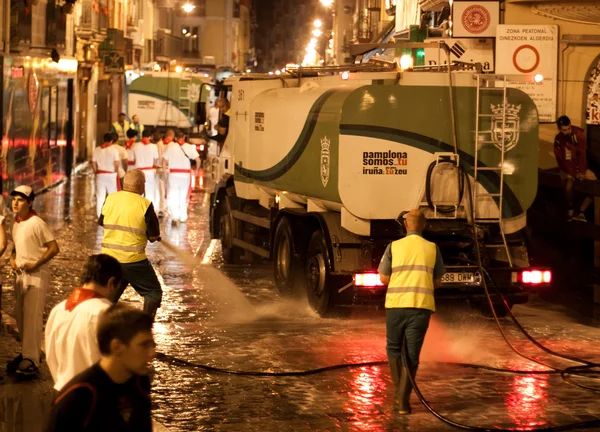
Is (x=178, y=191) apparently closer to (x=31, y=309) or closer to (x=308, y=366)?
(x=308, y=366)

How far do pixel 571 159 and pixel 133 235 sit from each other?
749 centimetres

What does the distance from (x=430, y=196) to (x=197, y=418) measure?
4.60m

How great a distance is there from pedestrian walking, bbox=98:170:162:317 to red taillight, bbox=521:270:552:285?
13.3 ft

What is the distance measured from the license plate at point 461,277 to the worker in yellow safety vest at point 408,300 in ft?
11.0

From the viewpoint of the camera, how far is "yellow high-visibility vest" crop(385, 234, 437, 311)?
8.95 meters

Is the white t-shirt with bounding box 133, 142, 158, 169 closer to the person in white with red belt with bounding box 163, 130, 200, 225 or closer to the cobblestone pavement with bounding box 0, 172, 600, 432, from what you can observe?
the person in white with red belt with bounding box 163, 130, 200, 225

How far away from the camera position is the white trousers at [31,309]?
994 centimetres

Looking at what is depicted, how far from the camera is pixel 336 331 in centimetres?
1267

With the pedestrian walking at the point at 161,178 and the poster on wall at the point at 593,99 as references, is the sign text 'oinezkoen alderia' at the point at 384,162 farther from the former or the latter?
the pedestrian walking at the point at 161,178

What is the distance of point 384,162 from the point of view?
41.1ft

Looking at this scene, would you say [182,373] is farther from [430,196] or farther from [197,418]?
[430,196]

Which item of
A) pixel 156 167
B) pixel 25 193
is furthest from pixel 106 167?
pixel 25 193

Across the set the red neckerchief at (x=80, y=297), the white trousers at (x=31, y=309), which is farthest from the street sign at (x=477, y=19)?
the red neckerchief at (x=80, y=297)

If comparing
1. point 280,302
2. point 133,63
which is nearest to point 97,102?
point 133,63
